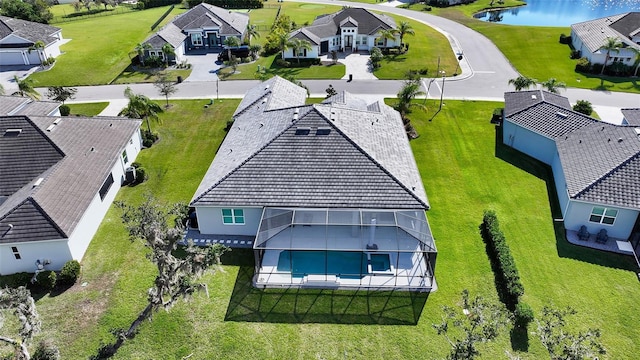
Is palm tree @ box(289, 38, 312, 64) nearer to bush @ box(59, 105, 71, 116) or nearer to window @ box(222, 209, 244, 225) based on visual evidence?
bush @ box(59, 105, 71, 116)

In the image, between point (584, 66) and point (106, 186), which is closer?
point (106, 186)

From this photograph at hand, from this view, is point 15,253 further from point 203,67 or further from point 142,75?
point 203,67

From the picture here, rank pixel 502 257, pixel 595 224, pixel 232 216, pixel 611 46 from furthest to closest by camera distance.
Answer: pixel 611 46, pixel 595 224, pixel 232 216, pixel 502 257

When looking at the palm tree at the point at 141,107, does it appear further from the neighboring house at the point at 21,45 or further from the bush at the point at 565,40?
the bush at the point at 565,40

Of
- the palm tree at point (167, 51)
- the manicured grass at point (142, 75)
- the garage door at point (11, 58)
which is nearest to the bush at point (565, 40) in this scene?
the manicured grass at point (142, 75)

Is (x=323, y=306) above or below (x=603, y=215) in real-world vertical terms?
below

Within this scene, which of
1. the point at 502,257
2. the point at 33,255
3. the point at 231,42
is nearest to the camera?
the point at 33,255

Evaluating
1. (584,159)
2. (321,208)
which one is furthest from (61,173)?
(584,159)
